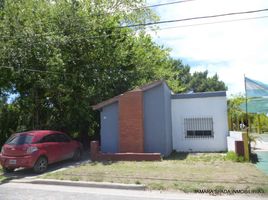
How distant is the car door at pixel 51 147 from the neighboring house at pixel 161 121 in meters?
3.59

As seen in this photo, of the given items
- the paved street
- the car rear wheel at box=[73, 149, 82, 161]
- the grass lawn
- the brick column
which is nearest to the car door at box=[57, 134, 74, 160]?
the car rear wheel at box=[73, 149, 82, 161]

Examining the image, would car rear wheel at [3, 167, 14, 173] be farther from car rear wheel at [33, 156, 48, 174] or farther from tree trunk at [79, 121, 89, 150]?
tree trunk at [79, 121, 89, 150]

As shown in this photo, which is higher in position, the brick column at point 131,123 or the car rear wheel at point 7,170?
the brick column at point 131,123

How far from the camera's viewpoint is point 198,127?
18234mm

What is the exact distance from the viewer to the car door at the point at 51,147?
1316 cm

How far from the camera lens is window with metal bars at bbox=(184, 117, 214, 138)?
710 inches

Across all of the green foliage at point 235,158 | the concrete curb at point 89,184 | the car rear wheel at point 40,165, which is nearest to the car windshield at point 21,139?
the car rear wheel at point 40,165

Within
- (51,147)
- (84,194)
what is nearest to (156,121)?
(51,147)

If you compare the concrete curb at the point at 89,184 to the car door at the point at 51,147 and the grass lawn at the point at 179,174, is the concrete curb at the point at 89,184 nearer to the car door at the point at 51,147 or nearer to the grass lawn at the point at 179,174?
the grass lawn at the point at 179,174

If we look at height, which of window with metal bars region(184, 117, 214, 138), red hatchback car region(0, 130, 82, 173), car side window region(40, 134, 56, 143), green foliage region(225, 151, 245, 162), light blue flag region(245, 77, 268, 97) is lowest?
green foliage region(225, 151, 245, 162)

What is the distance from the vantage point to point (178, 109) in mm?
18422

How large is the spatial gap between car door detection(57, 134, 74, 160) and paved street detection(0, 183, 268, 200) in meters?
4.41

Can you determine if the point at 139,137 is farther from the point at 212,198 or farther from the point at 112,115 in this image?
the point at 212,198

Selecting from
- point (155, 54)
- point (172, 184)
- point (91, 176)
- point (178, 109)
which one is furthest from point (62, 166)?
point (155, 54)
